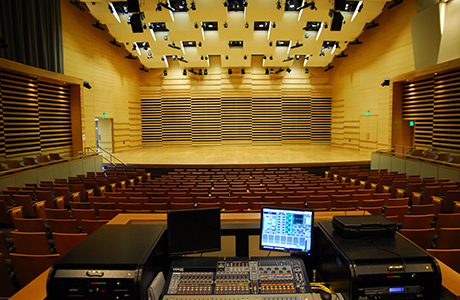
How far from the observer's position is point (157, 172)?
1093 centimetres

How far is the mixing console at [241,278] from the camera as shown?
5.93 ft

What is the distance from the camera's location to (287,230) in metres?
2.13

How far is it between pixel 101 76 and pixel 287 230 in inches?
590

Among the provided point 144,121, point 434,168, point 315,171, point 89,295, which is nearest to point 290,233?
point 89,295

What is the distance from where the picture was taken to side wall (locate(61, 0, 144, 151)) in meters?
12.1

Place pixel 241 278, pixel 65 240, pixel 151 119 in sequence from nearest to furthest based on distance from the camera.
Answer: pixel 241 278 < pixel 65 240 < pixel 151 119

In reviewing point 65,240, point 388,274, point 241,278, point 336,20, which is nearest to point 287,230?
point 241,278

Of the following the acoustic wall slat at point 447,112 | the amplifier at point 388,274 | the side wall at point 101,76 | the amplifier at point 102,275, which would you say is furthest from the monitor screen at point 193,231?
the side wall at point 101,76

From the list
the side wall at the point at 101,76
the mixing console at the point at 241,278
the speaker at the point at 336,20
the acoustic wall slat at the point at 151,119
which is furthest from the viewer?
the acoustic wall slat at the point at 151,119

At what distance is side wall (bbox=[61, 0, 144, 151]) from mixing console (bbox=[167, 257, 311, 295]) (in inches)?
496

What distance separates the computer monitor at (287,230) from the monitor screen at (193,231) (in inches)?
16.6

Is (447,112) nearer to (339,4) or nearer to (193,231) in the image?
(339,4)

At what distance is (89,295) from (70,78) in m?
12.3

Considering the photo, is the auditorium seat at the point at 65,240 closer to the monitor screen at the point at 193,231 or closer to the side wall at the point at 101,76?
the monitor screen at the point at 193,231
